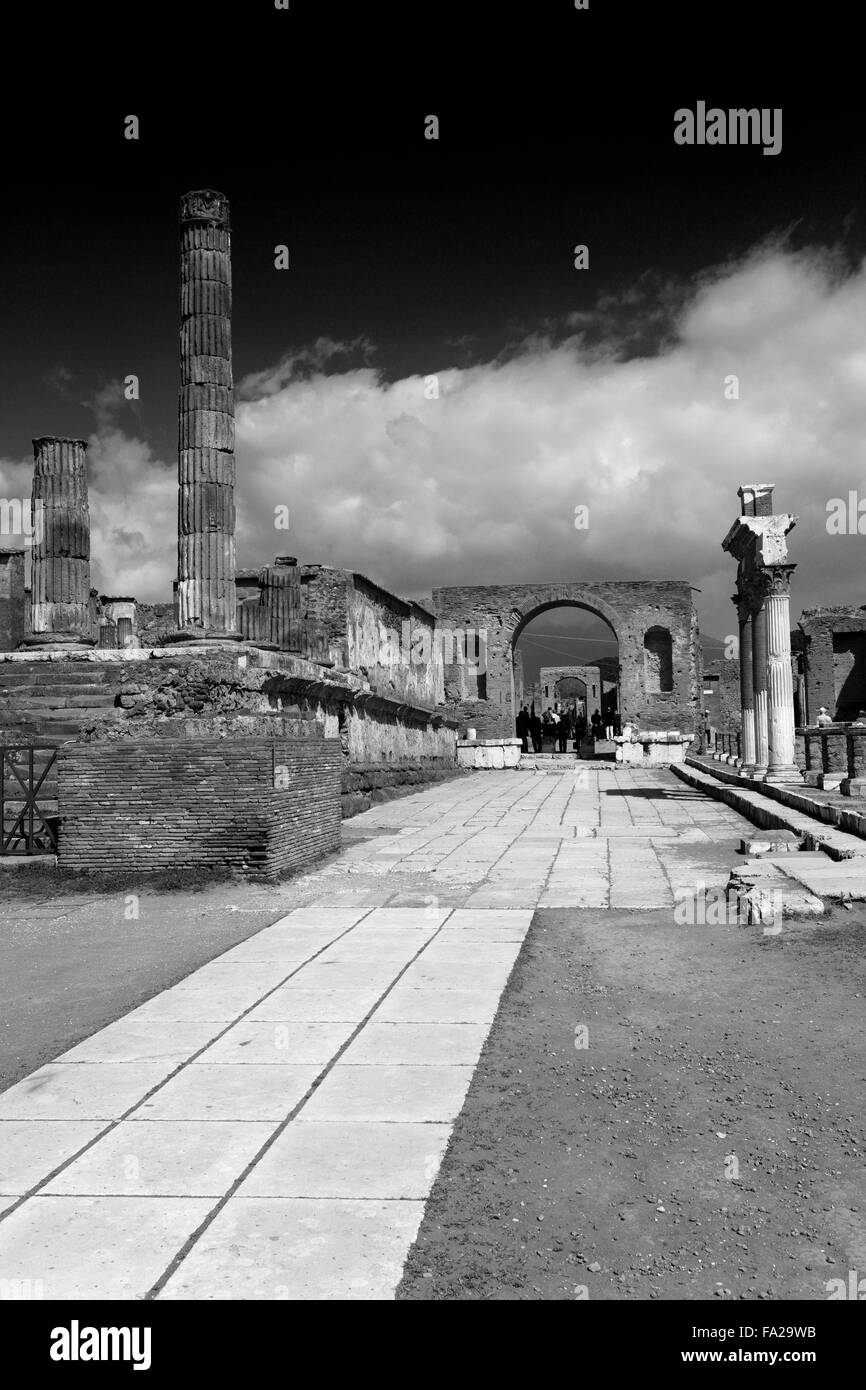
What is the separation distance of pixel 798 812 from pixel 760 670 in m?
6.17

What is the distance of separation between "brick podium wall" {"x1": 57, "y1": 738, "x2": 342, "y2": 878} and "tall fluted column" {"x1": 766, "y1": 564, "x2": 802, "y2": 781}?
10.9 meters

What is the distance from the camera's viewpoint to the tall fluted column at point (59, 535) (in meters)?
13.6

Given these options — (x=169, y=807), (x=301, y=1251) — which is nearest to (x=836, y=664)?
(x=169, y=807)

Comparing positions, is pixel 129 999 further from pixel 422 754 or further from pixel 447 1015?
pixel 422 754

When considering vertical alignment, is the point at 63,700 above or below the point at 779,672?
below

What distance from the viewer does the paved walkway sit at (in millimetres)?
2480

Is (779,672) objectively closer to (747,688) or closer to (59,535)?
(747,688)

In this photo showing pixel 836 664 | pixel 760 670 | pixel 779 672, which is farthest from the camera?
pixel 836 664

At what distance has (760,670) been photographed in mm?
18125

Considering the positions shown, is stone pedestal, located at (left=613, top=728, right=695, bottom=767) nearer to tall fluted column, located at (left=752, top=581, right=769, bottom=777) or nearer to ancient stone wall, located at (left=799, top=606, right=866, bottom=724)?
ancient stone wall, located at (left=799, top=606, right=866, bottom=724)

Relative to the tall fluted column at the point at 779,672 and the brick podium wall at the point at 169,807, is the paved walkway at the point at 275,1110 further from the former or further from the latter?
the tall fluted column at the point at 779,672

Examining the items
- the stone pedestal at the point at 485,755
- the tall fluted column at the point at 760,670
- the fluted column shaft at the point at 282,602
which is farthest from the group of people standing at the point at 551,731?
the fluted column shaft at the point at 282,602

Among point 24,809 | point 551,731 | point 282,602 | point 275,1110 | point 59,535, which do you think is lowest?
point 275,1110

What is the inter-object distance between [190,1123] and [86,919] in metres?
3.92
